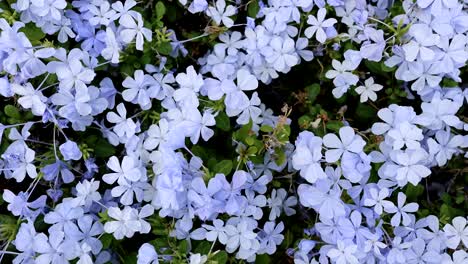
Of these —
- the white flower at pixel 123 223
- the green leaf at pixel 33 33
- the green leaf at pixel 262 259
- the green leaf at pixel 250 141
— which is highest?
the green leaf at pixel 33 33

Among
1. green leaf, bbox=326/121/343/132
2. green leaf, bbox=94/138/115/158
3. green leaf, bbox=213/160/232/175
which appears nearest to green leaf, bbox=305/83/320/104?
green leaf, bbox=326/121/343/132

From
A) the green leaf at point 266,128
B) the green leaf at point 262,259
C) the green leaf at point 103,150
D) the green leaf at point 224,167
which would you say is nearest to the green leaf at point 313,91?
the green leaf at point 266,128

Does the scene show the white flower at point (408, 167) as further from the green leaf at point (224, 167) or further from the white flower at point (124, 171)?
the white flower at point (124, 171)

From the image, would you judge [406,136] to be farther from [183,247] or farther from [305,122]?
[183,247]

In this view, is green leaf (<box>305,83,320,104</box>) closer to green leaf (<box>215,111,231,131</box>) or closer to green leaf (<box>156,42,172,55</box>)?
green leaf (<box>215,111,231,131</box>)

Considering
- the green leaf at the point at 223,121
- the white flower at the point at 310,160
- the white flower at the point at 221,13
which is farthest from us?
the white flower at the point at 221,13

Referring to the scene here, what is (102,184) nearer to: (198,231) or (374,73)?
(198,231)

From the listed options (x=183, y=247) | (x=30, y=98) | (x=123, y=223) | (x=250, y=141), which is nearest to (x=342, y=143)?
(x=250, y=141)
